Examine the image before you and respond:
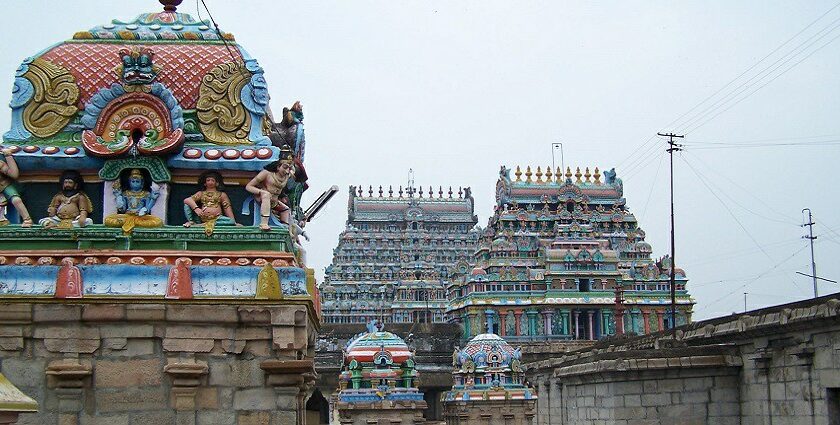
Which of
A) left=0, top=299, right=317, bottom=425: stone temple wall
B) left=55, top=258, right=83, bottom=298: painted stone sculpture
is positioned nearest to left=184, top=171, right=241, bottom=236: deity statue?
left=0, top=299, right=317, bottom=425: stone temple wall

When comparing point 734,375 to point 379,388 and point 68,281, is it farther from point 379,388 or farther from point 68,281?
point 379,388

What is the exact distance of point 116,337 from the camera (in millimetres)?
9688

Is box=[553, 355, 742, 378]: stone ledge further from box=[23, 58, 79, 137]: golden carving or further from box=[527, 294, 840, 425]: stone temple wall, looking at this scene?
box=[23, 58, 79, 137]: golden carving

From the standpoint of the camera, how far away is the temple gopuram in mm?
9617

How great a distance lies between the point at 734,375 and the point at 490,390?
17510 millimetres

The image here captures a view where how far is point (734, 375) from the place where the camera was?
661 inches

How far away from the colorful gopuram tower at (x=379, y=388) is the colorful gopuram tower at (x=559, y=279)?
87.4 feet

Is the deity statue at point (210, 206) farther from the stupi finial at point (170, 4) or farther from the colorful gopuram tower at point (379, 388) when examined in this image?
the colorful gopuram tower at point (379, 388)

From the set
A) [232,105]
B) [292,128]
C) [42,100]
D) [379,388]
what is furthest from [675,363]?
[379,388]

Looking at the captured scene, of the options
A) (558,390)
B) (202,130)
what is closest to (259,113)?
(202,130)

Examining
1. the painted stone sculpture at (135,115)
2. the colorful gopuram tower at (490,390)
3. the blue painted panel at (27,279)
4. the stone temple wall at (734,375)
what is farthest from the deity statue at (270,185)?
the colorful gopuram tower at (490,390)

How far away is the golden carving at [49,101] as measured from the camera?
10477 mm

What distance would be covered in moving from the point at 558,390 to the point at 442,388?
28.3 meters

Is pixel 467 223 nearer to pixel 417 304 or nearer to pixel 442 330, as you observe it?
pixel 417 304
